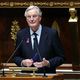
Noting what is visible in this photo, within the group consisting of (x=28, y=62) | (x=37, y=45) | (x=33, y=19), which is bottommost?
(x=28, y=62)

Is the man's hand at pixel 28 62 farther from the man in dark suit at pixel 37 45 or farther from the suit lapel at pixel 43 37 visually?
the suit lapel at pixel 43 37

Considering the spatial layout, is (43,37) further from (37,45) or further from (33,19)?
(33,19)

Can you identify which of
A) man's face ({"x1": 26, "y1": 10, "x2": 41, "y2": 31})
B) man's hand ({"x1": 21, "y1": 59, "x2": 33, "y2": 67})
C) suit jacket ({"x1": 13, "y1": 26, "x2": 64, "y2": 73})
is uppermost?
man's face ({"x1": 26, "y1": 10, "x2": 41, "y2": 31})

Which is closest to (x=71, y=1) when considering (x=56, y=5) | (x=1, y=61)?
(x=56, y=5)

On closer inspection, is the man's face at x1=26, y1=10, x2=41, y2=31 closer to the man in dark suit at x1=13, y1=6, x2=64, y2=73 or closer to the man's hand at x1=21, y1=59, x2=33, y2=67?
the man in dark suit at x1=13, y1=6, x2=64, y2=73

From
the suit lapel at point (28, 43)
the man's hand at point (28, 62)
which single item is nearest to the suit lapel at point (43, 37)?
the suit lapel at point (28, 43)

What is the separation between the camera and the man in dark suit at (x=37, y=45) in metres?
4.81

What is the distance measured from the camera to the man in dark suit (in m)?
4.81

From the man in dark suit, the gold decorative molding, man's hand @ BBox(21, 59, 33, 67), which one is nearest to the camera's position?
man's hand @ BBox(21, 59, 33, 67)

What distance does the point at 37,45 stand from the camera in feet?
15.9

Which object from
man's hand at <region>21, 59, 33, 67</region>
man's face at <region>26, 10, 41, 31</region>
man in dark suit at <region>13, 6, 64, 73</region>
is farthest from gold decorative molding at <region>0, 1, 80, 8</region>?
man's hand at <region>21, 59, 33, 67</region>

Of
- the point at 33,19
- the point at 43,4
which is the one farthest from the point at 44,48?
the point at 43,4

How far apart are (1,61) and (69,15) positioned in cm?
139

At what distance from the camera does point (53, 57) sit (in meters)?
4.91
